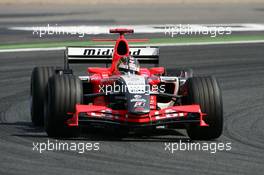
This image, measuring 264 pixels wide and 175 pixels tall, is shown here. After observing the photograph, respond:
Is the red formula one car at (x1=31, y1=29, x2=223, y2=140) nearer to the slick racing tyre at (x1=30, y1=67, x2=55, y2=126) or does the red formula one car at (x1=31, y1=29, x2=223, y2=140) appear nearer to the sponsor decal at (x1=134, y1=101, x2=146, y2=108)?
the sponsor decal at (x1=134, y1=101, x2=146, y2=108)

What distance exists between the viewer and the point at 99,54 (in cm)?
1847

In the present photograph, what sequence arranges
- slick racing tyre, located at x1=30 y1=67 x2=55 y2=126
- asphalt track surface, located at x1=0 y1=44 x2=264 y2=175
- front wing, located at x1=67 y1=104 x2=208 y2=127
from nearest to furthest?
asphalt track surface, located at x1=0 y1=44 x2=264 y2=175 → front wing, located at x1=67 y1=104 x2=208 y2=127 → slick racing tyre, located at x1=30 y1=67 x2=55 y2=126

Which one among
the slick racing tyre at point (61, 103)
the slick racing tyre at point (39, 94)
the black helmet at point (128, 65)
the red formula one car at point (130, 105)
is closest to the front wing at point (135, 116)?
the red formula one car at point (130, 105)

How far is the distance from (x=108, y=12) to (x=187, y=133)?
2646cm

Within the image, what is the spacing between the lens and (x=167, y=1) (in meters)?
47.9

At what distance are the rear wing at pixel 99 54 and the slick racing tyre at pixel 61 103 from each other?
8.75 feet

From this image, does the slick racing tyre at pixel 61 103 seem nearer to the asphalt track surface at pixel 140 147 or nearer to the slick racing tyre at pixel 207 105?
the asphalt track surface at pixel 140 147

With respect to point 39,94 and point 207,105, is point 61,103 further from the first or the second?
point 207,105

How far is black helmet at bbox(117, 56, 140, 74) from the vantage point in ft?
56.0

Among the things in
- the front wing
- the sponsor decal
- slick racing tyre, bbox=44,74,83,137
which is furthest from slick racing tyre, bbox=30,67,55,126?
the sponsor decal

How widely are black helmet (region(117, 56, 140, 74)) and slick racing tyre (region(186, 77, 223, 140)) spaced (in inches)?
57.2

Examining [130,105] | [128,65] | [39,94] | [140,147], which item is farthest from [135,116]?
[39,94]

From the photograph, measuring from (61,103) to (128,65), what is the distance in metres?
1.98

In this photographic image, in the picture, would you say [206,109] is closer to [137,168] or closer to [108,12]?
[137,168]
